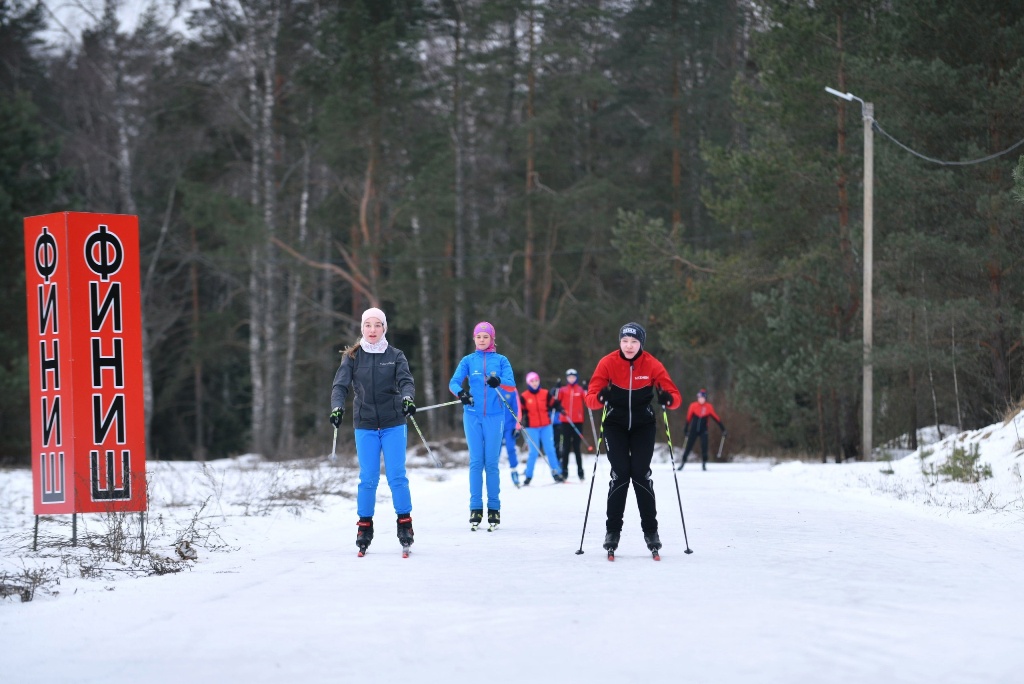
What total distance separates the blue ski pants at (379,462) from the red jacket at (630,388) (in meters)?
1.74

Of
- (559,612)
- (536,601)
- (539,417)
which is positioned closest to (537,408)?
(539,417)

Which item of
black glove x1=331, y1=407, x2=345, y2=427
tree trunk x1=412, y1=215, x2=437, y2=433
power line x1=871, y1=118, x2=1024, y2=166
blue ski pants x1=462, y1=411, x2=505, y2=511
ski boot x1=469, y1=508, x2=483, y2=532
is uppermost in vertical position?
Answer: power line x1=871, y1=118, x2=1024, y2=166

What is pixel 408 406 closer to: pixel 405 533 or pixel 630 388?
pixel 405 533

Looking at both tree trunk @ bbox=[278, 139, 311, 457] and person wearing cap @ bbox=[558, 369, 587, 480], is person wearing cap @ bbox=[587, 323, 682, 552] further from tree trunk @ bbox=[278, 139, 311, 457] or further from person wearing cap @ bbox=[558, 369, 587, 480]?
tree trunk @ bbox=[278, 139, 311, 457]

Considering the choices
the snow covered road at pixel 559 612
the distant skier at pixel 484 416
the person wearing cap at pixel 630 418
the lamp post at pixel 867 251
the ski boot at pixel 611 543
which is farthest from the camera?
the lamp post at pixel 867 251

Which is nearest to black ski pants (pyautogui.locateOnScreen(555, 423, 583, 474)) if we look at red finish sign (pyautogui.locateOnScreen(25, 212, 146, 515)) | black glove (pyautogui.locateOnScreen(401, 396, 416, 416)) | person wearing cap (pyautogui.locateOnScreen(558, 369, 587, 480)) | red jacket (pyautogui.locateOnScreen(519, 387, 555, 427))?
person wearing cap (pyautogui.locateOnScreen(558, 369, 587, 480))

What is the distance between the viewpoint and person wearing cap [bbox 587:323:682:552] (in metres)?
10.2

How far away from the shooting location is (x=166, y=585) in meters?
9.05

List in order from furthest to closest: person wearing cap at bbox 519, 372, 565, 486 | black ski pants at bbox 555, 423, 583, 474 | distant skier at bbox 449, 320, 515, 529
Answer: black ski pants at bbox 555, 423, 583, 474
person wearing cap at bbox 519, 372, 565, 486
distant skier at bbox 449, 320, 515, 529

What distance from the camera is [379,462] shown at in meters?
10.9

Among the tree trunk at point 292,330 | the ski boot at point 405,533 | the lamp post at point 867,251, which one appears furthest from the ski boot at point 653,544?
the tree trunk at point 292,330

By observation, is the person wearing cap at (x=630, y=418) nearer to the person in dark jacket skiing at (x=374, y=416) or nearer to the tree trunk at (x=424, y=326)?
the person in dark jacket skiing at (x=374, y=416)

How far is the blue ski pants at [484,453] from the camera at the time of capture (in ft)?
42.6

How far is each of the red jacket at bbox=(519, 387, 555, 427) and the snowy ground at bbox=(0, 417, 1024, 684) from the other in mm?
6366
